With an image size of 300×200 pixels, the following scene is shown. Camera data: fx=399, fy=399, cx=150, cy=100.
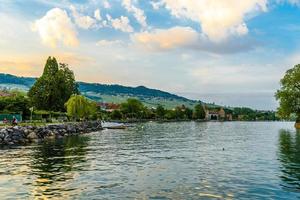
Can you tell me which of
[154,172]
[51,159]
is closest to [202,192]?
[154,172]

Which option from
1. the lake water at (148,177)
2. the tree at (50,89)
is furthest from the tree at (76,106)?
the lake water at (148,177)

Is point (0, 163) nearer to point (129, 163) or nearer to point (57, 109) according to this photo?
point (129, 163)

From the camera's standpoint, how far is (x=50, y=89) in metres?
130

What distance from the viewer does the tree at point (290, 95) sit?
406 ft

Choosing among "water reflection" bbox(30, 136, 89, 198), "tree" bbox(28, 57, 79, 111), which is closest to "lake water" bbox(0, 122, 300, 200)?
"water reflection" bbox(30, 136, 89, 198)

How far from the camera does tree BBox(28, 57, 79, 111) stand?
13038 cm

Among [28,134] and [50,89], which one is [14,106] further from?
[28,134]

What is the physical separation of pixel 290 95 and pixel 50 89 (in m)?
76.3

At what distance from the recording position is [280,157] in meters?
43.8

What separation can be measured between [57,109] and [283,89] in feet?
245

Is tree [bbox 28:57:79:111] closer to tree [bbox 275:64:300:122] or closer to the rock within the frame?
the rock

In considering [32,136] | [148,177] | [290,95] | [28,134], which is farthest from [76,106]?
[148,177]

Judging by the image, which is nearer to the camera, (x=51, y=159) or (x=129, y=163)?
(x=129, y=163)

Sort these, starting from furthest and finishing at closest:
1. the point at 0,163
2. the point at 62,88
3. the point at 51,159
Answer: the point at 62,88 → the point at 51,159 → the point at 0,163
